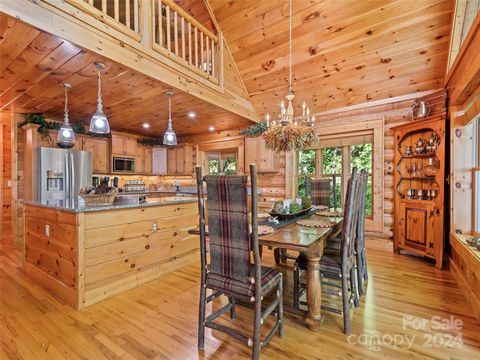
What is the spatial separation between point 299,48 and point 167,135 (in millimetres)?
2479

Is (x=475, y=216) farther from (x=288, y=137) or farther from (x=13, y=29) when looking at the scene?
(x=13, y=29)

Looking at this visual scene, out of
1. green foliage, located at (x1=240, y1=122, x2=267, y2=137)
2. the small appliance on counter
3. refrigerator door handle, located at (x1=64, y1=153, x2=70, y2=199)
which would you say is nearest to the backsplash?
the small appliance on counter

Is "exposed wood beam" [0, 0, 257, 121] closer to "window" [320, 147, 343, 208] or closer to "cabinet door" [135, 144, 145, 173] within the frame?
"window" [320, 147, 343, 208]

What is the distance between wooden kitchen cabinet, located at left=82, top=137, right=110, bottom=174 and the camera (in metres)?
4.97

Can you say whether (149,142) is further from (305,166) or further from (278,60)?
(305,166)

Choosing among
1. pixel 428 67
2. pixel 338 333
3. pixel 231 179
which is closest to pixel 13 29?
pixel 231 179

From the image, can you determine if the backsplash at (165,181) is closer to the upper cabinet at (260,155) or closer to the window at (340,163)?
the upper cabinet at (260,155)

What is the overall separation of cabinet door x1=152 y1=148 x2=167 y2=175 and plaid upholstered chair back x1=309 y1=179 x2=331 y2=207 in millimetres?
4227

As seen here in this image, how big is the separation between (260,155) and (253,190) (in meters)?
3.75

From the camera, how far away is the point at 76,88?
320cm

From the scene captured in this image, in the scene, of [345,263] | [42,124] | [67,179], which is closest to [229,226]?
[345,263]

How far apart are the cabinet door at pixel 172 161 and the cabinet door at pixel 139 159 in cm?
67

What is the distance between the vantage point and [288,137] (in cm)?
256

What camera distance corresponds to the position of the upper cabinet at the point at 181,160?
6.20 meters
